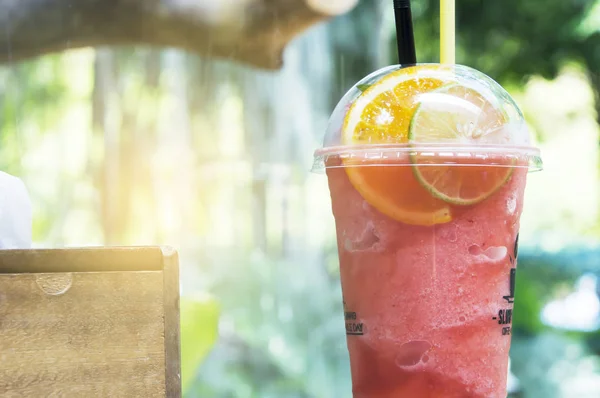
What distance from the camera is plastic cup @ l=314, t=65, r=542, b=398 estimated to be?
731 mm

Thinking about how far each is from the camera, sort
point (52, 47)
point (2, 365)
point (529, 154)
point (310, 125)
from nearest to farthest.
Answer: point (2, 365) < point (529, 154) < point (52, 47) < point (310, 125)

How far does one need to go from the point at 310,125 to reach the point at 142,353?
1.93 metres

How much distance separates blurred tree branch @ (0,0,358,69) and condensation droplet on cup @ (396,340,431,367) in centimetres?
179

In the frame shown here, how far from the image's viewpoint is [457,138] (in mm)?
743

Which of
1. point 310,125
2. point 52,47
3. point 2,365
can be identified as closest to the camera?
point 2,365

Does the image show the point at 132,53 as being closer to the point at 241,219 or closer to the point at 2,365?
the point at 241,219

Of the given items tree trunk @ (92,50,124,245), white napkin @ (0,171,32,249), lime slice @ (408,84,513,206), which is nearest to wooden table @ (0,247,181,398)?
white napkin @ (0,171,32,249)

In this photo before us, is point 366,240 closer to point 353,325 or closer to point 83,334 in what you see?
point 353,325

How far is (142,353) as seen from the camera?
0.61 m

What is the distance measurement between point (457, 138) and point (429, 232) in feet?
0.35

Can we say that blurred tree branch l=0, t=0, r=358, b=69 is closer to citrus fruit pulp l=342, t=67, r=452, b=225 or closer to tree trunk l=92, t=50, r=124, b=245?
tree trunk l=92, t=50, r=124, b=245

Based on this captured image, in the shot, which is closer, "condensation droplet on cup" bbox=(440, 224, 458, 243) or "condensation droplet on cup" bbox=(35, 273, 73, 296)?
"condensation droplet on cup" bbox=(35, 273, 73, 296)

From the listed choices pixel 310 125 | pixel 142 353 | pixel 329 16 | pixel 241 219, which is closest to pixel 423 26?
pixel 329 16

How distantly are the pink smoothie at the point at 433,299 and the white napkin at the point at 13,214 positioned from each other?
375 millimetres
